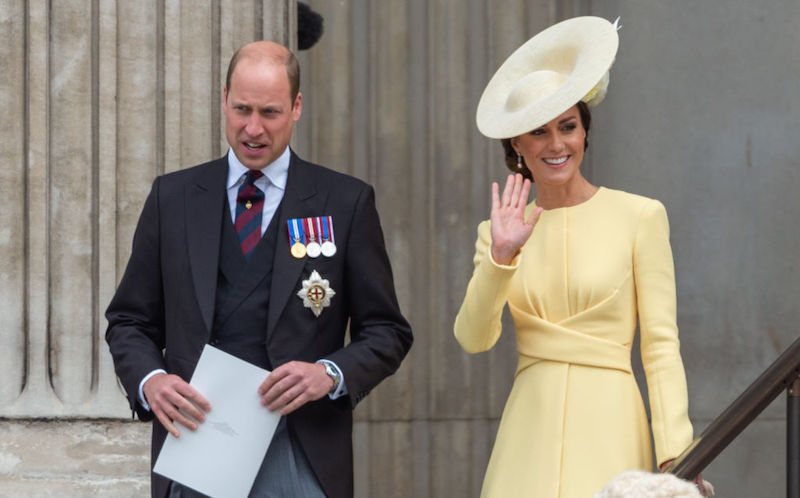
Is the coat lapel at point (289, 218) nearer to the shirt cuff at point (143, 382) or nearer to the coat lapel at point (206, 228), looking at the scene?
the coat lapel at point (206, 228)

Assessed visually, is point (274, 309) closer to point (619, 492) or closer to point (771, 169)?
point (619, 492)

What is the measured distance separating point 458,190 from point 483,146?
22cm

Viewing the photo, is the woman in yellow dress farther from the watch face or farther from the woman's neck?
the watch face

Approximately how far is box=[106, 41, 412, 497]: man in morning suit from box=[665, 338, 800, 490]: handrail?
0.73 metres

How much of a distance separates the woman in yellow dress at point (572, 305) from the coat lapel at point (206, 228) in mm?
636

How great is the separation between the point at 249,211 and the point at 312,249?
190mm

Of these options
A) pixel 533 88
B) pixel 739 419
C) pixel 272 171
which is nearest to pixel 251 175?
pixel 272 171

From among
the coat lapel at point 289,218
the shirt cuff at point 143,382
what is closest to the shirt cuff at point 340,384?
the coat lapel at point 289,218

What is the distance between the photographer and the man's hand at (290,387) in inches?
123

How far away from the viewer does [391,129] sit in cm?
598

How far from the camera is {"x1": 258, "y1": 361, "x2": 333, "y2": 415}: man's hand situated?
3.12 metres

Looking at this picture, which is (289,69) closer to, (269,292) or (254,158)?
(254,158)

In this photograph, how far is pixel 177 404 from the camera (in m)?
3.13

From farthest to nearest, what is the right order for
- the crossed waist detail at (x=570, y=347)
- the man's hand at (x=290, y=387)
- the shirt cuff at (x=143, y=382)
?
1. the crossed waist detail at (x=570, y=347)
2. the shirt cuff at (x=143, y=382)
3. the man's hand at (x=290, y=387)
